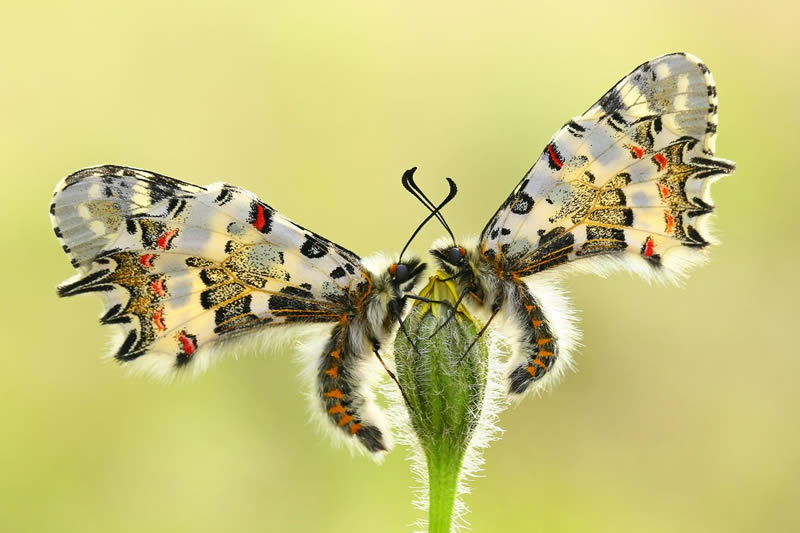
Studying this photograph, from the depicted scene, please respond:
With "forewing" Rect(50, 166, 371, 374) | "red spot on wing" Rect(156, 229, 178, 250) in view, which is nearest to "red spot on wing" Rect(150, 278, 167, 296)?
"forewing" Rect(50, 166, 371, 374)

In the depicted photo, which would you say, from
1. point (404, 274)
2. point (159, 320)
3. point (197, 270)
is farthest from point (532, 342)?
point (159, 320)

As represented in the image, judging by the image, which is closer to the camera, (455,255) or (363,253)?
(455,255)

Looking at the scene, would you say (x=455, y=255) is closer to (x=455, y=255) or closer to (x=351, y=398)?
(x=455, y=255)

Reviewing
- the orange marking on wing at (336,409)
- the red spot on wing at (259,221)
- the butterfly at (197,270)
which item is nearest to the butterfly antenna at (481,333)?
the butterfly at (197,270)

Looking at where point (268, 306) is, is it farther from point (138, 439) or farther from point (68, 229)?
point (138, 439)

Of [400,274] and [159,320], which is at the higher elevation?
[400,274]

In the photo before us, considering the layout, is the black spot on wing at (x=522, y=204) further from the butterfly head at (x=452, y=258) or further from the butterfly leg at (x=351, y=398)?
the butterfly leg at (x=351, y=398)

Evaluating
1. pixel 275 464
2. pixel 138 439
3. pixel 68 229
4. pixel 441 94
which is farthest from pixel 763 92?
pixel 68 229
